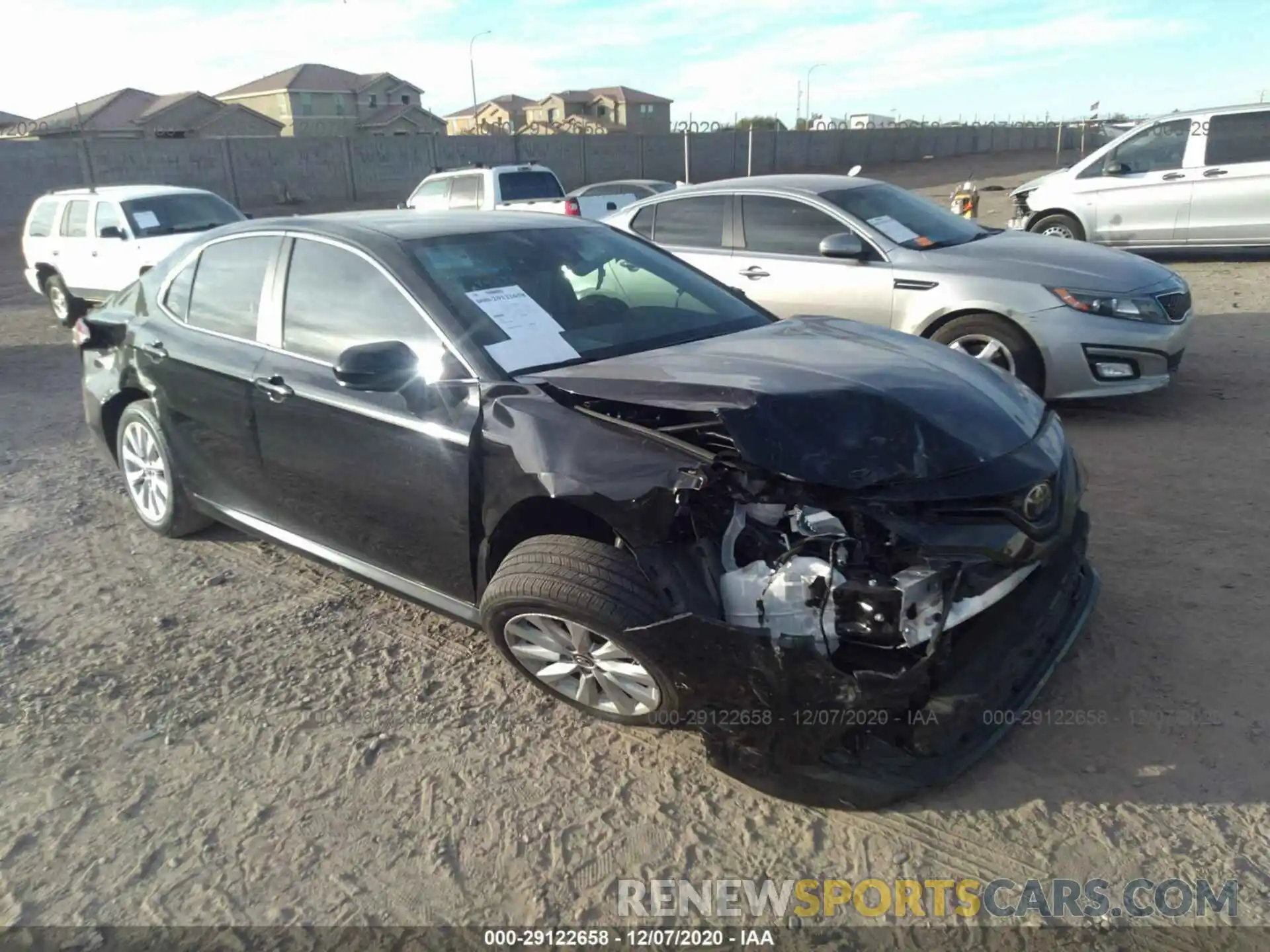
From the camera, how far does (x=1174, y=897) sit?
2396 millimetres

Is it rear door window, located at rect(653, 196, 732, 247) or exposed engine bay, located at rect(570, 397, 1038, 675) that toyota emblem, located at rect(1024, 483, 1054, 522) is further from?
rear door window, located at rect(653, 196, 732, 247)

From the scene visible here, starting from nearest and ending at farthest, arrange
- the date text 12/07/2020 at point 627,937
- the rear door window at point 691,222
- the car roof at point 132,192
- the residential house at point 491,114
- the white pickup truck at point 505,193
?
the date text 12/07/2020 at point 627,937 → the rear door window at point 691,222 → the car roof at point 132,192 → the white pickup truck at point 505,193 → the residential house at point 491,114

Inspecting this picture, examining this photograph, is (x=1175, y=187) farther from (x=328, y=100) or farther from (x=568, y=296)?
(x=328, y=100)

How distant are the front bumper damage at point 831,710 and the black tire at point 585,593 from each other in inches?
2.6

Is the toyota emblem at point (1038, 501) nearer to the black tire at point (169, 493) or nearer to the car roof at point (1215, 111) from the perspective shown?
the black tire at point (169, 493)

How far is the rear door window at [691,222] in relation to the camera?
24.1 ft

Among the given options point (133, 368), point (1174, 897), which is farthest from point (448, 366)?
point (1174, 897)

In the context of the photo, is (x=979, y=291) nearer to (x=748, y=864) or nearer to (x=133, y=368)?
(x=748, y=864)

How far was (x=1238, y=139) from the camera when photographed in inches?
434

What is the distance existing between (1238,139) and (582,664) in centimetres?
1178

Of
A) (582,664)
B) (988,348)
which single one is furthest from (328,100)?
(582,664)

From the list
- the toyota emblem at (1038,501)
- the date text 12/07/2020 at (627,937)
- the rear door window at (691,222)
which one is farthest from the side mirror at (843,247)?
the date text 12/07/2020 at (627,937)

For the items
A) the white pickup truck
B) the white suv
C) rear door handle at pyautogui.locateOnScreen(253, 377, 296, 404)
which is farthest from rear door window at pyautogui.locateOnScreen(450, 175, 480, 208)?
rear door handle at pyautogui.locateOnScreen(253, 377, 296, 404)

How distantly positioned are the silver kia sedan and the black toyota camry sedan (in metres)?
2.52
